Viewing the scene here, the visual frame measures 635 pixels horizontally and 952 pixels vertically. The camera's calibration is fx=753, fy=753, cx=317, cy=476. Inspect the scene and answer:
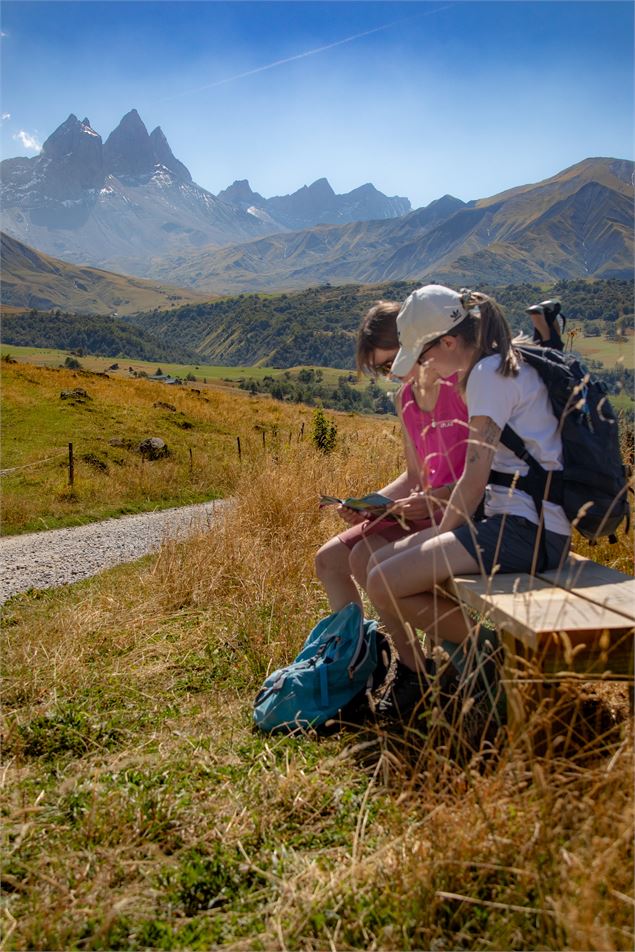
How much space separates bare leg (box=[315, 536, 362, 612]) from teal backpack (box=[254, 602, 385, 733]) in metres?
0.28

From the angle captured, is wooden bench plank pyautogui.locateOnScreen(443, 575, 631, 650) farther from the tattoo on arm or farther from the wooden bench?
the tattoo on arm

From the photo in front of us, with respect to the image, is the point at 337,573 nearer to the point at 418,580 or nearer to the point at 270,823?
the point at 418,580

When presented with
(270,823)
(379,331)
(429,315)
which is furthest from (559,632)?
(379,331)

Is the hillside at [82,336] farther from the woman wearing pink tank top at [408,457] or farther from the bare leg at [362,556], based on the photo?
the bare leg at [362,556]

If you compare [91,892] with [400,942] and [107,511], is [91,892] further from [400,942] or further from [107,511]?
[107,511]

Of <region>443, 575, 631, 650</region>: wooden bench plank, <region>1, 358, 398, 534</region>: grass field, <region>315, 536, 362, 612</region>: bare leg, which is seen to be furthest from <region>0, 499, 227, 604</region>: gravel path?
<region>443, 575, 631, 650</region>: wooden bench plank

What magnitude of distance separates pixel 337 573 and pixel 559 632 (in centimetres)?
145

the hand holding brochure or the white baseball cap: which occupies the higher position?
the white baseball cap

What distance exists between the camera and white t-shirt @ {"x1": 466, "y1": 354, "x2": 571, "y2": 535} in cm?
264

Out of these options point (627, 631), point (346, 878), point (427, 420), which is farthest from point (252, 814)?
point (427, 420)

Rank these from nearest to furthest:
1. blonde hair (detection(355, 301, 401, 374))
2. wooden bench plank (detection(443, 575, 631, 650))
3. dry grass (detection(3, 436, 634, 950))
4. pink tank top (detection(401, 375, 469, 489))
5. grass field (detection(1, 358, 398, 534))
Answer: dry grass (detection(3, 436, 634, 950)) → wooden bench plank (detection(443, 575, 631, 650)) → pink tank top (detection(401, 375, 469, 489)) → blonde hair (detection(355, 301, 401, 374)) → grass field (detection(1, 358, 398, 534))

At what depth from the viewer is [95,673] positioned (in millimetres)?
3602

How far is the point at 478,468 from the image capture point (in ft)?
8.66

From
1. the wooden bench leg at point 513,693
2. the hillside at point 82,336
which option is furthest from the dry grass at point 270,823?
the hillside at point 82,336
